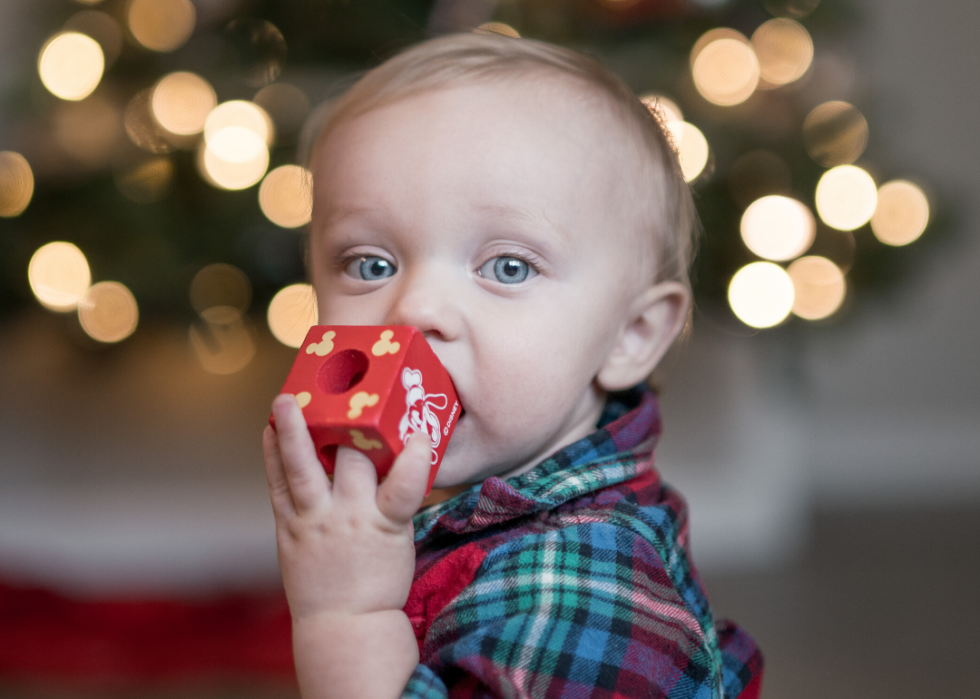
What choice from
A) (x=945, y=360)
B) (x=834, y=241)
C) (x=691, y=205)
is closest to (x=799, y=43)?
(x=834, y=241)

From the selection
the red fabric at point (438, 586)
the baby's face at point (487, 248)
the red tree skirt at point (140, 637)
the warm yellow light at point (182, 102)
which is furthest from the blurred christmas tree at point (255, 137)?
the red fabric at point (438, 586)

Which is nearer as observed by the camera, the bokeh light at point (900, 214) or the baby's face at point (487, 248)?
the baby's face at point (487, 248)

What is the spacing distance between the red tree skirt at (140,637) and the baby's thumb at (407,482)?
46.9 inches

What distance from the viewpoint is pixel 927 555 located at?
2246 mm

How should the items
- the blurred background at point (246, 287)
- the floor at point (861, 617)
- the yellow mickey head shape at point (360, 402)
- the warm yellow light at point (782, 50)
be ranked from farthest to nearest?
the warm yellow light at point (782, 50) → the blurred background at point (246, 287) → the floor at point (861, 617) → the yellow mickey head shape at point (360, 402)

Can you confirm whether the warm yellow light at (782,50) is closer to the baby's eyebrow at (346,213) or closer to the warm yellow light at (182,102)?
the warm yellow light at (182,102)

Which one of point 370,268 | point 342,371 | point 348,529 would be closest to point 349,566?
point 348,529

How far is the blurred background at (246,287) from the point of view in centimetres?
168

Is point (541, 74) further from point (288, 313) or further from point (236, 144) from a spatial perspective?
point (288, 313)

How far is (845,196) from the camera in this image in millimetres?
1825

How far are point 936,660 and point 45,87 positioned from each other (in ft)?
6.64

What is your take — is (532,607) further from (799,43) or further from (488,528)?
(799,43)

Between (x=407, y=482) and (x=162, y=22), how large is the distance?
151 cm

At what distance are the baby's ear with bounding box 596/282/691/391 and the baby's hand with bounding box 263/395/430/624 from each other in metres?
0.27
